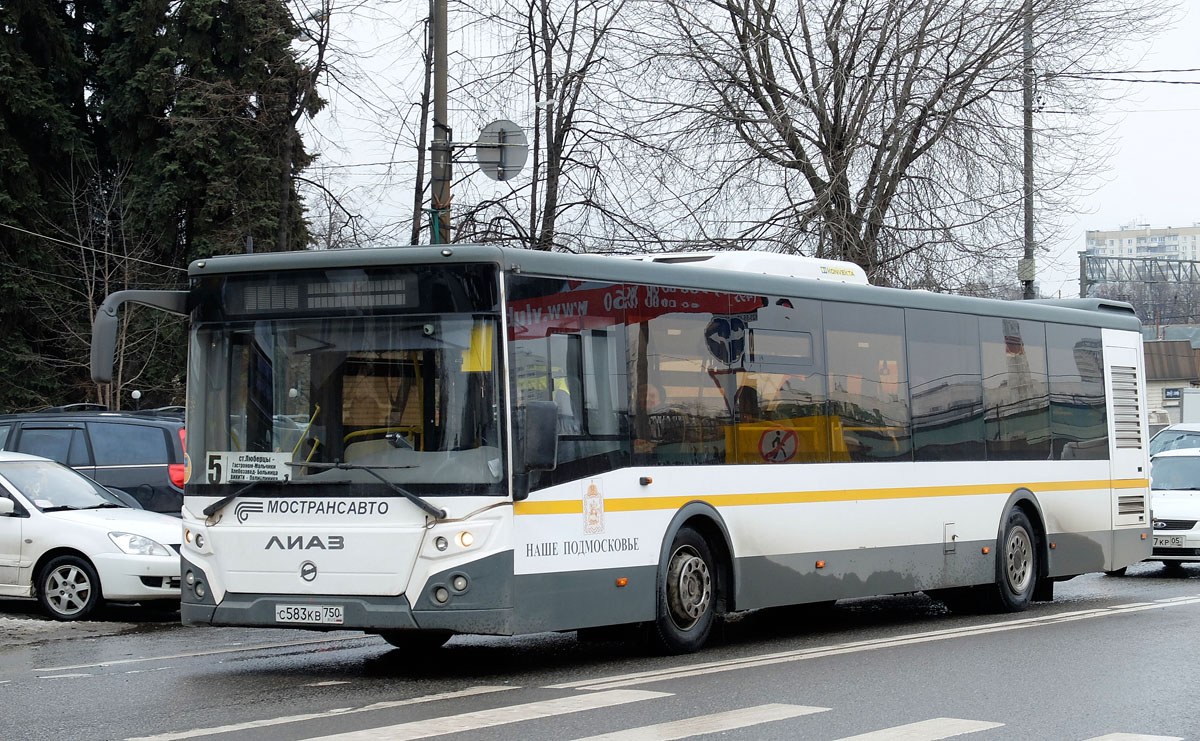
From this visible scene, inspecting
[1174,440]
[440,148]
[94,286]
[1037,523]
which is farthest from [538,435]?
[94,286]

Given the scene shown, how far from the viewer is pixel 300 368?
32.1 feet

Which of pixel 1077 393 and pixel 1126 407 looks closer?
pixel 1077 393

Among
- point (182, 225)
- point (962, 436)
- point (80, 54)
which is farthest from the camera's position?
point (80, 54)

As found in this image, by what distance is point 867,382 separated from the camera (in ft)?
41.9

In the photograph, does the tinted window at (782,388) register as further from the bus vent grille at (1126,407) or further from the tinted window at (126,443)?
the tinted window at (126,443)

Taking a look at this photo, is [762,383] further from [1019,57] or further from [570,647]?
[1019,57]

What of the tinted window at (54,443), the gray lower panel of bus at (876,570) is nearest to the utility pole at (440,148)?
the tinted window at (54,443)

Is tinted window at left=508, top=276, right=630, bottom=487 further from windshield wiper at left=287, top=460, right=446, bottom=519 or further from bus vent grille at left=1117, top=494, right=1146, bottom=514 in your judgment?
bus vent grille at left=1117, top=494, right=1146, bottom=514

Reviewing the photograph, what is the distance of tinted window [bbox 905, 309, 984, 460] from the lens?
1338cm

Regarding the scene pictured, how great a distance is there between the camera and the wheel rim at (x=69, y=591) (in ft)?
45.6

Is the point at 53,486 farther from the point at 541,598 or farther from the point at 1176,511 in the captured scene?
the point at 1176,511

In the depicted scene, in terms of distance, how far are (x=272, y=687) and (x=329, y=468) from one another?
1.39 metres

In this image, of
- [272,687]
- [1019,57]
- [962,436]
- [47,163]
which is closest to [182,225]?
[47,163]

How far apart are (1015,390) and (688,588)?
17.5 ft
